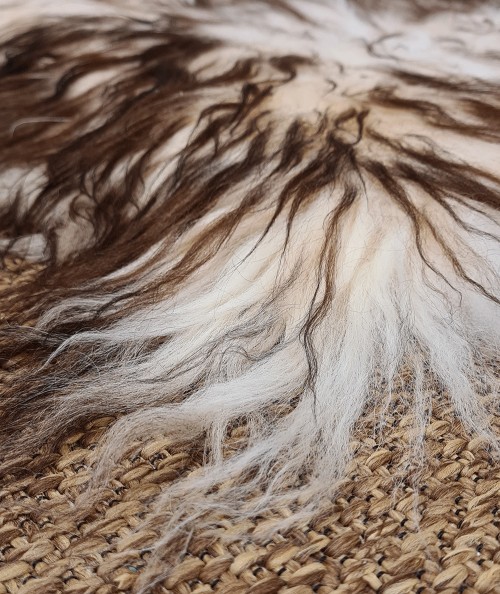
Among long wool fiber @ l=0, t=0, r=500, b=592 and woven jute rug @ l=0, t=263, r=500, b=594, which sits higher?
long wool fiber @ l=0, t=0, r=500, b=592

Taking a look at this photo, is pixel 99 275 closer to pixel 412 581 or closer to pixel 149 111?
pixel 149 111

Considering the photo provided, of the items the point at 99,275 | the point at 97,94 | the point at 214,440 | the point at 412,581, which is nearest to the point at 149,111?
the point at 97,94

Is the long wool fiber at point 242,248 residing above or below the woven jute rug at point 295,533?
above

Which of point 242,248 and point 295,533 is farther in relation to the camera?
point 242,248

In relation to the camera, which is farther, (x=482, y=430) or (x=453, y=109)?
(x=453, y=109)
